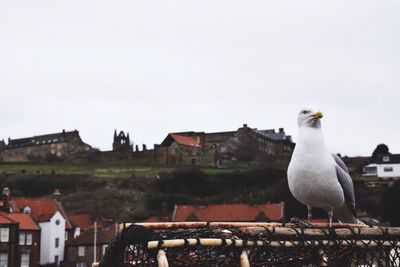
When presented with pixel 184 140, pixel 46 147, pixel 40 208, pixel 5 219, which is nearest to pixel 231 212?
pixel 40 208

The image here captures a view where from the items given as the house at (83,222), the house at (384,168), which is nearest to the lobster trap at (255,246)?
the house at (83,222)

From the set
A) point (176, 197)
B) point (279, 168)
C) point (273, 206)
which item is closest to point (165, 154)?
point (279, 168)

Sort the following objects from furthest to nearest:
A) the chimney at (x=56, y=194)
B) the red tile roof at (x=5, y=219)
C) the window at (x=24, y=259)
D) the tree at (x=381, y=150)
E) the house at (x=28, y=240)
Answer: the tree at (x=381, y=150) < the chimney at (x=56, y=194) < the window at (x=24, y=259) < the house at (x=28, y=240) < the red tile roof at (x=5, y=219)

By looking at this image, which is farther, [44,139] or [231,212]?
[44,139]

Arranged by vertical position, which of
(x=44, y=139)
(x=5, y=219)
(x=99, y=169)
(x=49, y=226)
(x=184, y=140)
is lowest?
(x=49, y=226)

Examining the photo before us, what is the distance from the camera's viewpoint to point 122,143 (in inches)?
5310

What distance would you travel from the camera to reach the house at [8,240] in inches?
1807

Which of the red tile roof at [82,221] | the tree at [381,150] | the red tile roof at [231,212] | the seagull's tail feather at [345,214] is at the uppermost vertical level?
the tree at [381,150]

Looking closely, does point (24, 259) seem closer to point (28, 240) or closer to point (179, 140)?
point (28, 240)

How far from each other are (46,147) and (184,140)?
111ft

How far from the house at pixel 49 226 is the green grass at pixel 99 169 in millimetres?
42834

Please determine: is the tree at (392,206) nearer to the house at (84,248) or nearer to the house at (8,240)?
→ the house at (84,248)

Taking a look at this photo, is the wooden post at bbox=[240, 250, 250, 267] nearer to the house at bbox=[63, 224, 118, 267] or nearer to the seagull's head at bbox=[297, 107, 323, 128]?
the seagull's head at bbox=[297, 107, 323, 128]

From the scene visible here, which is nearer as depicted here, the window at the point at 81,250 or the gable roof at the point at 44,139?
the window at the point at 81,250
